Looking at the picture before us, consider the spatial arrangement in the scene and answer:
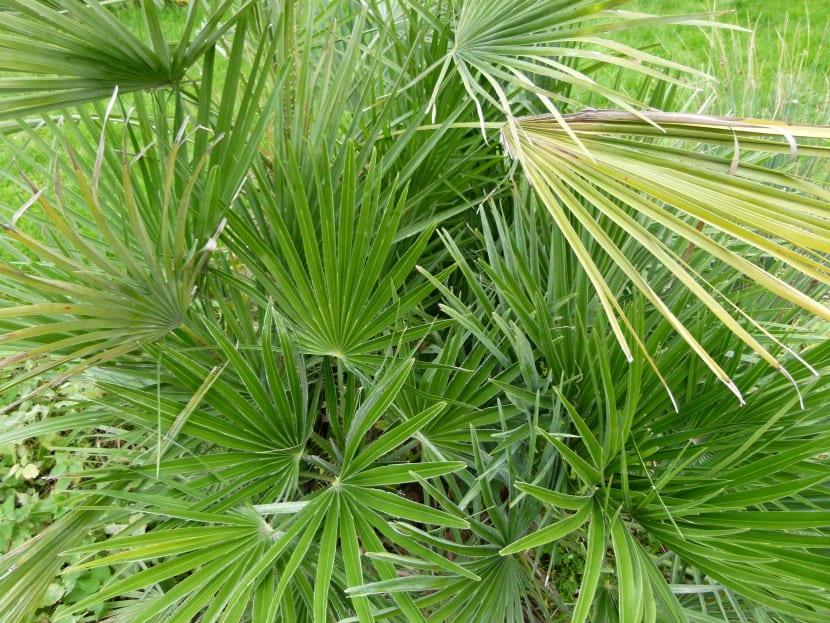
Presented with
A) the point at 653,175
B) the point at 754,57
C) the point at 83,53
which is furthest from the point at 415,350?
the point at 754,57

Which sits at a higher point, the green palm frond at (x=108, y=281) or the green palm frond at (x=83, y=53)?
the green palm frond at (x=83, y=53)

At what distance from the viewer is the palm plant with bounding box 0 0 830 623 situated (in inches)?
32.1

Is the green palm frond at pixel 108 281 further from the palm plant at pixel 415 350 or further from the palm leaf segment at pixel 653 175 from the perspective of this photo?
the palm leaf segment at pixel 653 175

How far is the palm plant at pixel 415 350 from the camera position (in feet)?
2.67

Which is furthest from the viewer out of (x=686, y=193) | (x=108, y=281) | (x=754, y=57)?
(x=754, y=57)

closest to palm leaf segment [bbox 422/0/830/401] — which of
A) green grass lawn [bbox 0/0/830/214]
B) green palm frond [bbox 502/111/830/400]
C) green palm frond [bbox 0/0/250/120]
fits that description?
green palm frond [bbox 502/111/830/400]

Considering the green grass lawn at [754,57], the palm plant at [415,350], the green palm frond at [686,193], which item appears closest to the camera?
the green palm frond at [686,193]

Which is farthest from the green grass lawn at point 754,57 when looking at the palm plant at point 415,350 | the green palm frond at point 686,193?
the green palm frond at point 686,193

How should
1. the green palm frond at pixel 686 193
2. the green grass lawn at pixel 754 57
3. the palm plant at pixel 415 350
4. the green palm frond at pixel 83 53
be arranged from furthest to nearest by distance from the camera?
the green grass lawn at pixel 754 57, the green palm frond at pixel 83 53, the palm plant at pixel 415 350, the green palm frond at pixel 686 193

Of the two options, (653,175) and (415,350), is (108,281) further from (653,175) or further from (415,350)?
(653,175)

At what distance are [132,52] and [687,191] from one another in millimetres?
905

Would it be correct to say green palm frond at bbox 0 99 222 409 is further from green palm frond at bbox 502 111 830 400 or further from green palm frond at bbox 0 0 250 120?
green palm frond at bbox 502 111 830 400

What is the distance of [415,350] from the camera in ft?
3.44

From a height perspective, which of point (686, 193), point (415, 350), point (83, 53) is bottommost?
point (415, 350)
